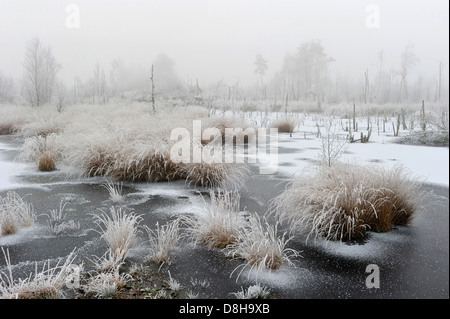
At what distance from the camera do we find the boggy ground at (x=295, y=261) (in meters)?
2.70

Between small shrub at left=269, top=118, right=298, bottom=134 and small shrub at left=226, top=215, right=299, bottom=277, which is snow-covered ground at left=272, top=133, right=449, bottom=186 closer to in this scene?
small shrub at left=269, top=118, right=298, bottom=134

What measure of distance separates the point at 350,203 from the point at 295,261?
899 millimetres

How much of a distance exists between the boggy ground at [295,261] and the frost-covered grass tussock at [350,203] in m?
0.14

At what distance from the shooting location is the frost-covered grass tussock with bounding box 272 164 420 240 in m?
A: 3.55

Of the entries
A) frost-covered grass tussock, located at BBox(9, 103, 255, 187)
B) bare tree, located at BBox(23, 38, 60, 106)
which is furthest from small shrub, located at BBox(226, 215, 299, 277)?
bare tree, located at BBox(23, 38, 60, 106)

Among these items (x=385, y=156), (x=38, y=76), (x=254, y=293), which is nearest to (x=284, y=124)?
(x=385, y=156)

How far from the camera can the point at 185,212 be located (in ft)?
14.9

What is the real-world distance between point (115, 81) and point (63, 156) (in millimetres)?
42533

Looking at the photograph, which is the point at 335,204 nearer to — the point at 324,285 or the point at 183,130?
the point at 324,285

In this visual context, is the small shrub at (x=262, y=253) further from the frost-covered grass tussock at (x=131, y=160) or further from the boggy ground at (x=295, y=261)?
the frost-covered grass tussock at (x=131, y=160)

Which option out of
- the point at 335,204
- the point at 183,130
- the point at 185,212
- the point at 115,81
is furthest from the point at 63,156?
the point at 115,81

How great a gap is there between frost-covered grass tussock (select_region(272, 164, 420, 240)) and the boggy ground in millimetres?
140

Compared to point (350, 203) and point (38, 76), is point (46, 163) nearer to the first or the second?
point (350, 203)

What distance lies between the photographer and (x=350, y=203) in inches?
142
